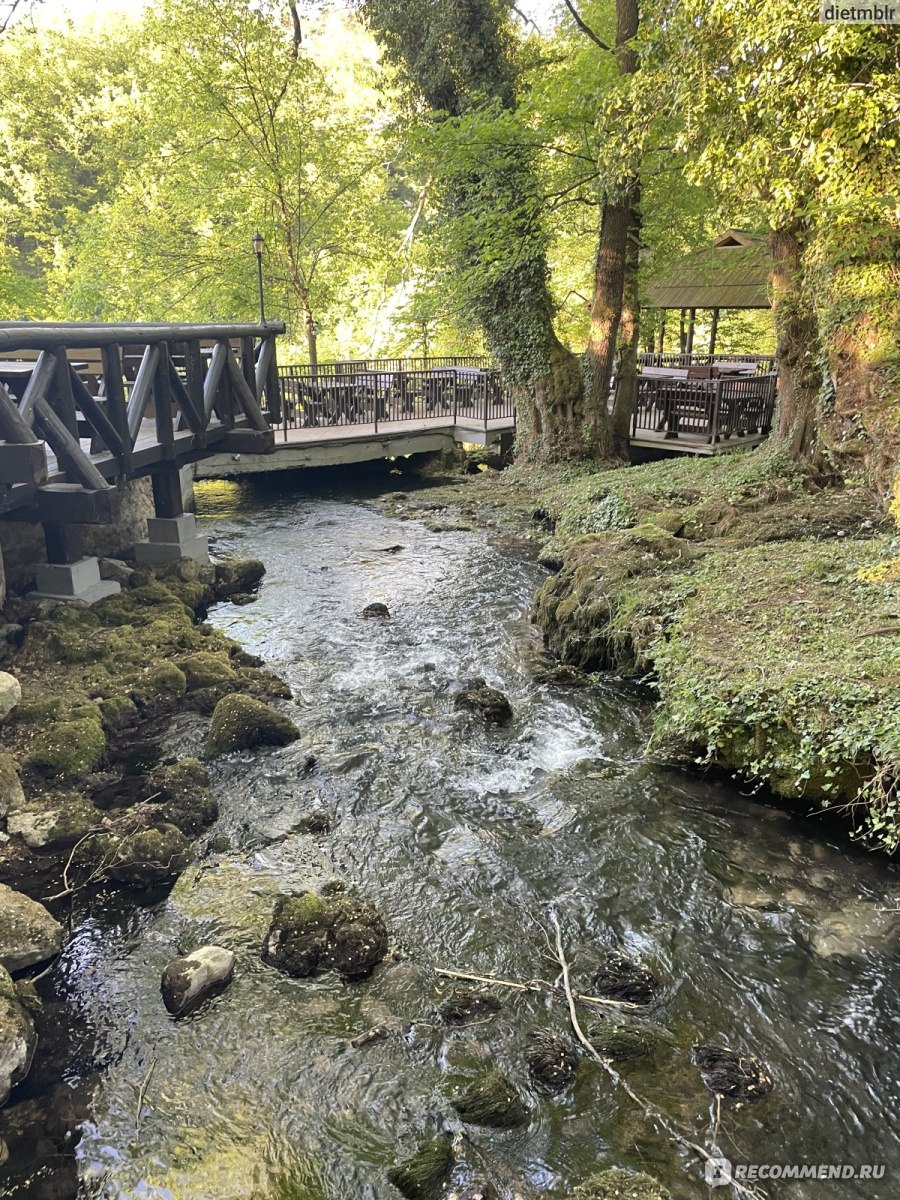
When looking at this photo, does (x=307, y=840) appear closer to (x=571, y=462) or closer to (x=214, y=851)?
(x=214, y=851)

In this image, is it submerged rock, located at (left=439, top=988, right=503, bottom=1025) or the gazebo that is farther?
the gazebo

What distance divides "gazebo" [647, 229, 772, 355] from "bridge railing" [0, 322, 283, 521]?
13.0 meters

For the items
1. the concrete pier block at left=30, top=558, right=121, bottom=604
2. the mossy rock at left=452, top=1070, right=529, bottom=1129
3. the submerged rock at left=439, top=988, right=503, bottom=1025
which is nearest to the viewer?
the mossy rock at left=452, top=1070, right=529, bottom=1129

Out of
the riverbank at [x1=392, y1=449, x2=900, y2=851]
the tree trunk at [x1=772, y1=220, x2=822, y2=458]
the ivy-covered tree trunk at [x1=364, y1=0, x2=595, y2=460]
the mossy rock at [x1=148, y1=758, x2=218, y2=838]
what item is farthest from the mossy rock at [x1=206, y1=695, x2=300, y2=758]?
the ivy-covered tree trunk at [x1=364, y1=0, x2=595, y2=460]

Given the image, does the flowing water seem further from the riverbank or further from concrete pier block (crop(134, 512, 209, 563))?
concrete pier block (crop(134, 512, 209, 563))

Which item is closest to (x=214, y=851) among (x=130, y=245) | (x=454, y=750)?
(x=454, y=750)

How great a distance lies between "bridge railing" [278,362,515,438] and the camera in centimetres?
1820

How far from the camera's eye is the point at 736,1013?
13.1 ft

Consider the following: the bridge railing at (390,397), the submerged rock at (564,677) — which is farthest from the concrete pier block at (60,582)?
the bridge railing at (390,397)

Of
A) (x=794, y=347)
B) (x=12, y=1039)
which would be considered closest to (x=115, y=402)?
(x=12, y=1039)

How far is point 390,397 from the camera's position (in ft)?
65.6

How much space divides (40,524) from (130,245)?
15152mm

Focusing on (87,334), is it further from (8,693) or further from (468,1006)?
(468,1006)

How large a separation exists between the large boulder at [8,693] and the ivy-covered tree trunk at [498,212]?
11.8 m
